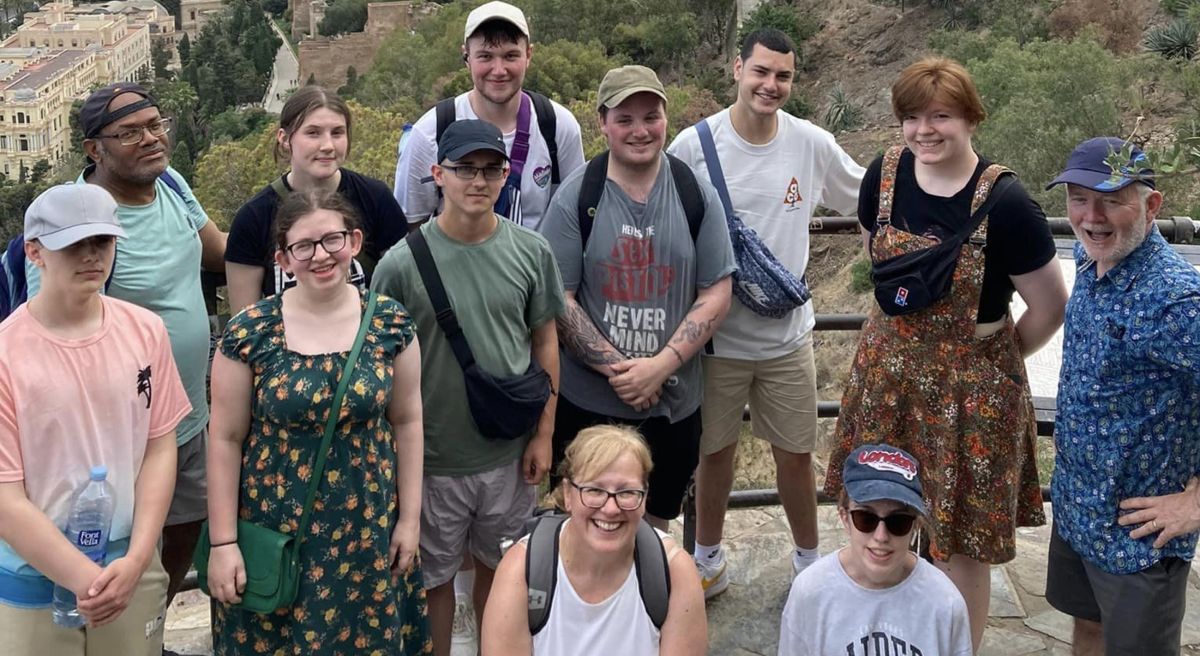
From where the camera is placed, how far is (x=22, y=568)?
266 centimetres

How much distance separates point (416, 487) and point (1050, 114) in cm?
1907

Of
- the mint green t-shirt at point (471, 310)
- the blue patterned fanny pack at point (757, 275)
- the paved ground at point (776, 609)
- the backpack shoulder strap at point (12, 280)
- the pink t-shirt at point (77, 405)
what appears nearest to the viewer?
the pink t-shirt at point (77, 405)

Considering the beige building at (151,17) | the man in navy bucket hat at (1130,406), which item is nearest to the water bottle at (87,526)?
the man in navy bucket hat at (1130,406)

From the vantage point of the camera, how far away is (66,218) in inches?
104

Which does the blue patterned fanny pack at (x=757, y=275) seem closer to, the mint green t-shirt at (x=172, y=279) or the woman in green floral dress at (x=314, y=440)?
the woman in green floral dress at (x=314, y=440)

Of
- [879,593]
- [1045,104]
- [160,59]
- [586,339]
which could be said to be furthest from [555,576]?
[160,59]

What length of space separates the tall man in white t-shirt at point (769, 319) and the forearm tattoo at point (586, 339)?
434mm

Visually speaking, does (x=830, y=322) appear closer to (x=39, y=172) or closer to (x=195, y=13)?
(x=39, y=172)

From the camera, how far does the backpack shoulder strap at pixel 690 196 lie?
11.1 ft

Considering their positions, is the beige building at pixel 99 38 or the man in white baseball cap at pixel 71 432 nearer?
the man in white baseball cap at pixel 71 432

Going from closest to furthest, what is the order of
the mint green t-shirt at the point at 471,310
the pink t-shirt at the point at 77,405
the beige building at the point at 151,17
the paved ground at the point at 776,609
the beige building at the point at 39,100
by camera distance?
the pink t-shirt at the point at 77,405 → the mint green t-shirt at the point at 471,310 → the paved ground at the point at 776,609 → the beige building at the point at 39,100 → the beige building at the point at 151,17

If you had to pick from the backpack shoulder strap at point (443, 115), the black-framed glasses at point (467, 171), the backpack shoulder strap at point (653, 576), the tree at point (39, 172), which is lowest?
the tree at point (39, 172)

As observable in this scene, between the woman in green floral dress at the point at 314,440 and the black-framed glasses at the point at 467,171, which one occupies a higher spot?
the black-framed glasses at the point at 467,171

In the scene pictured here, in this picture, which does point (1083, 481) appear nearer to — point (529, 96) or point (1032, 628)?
point (1032, 628)
